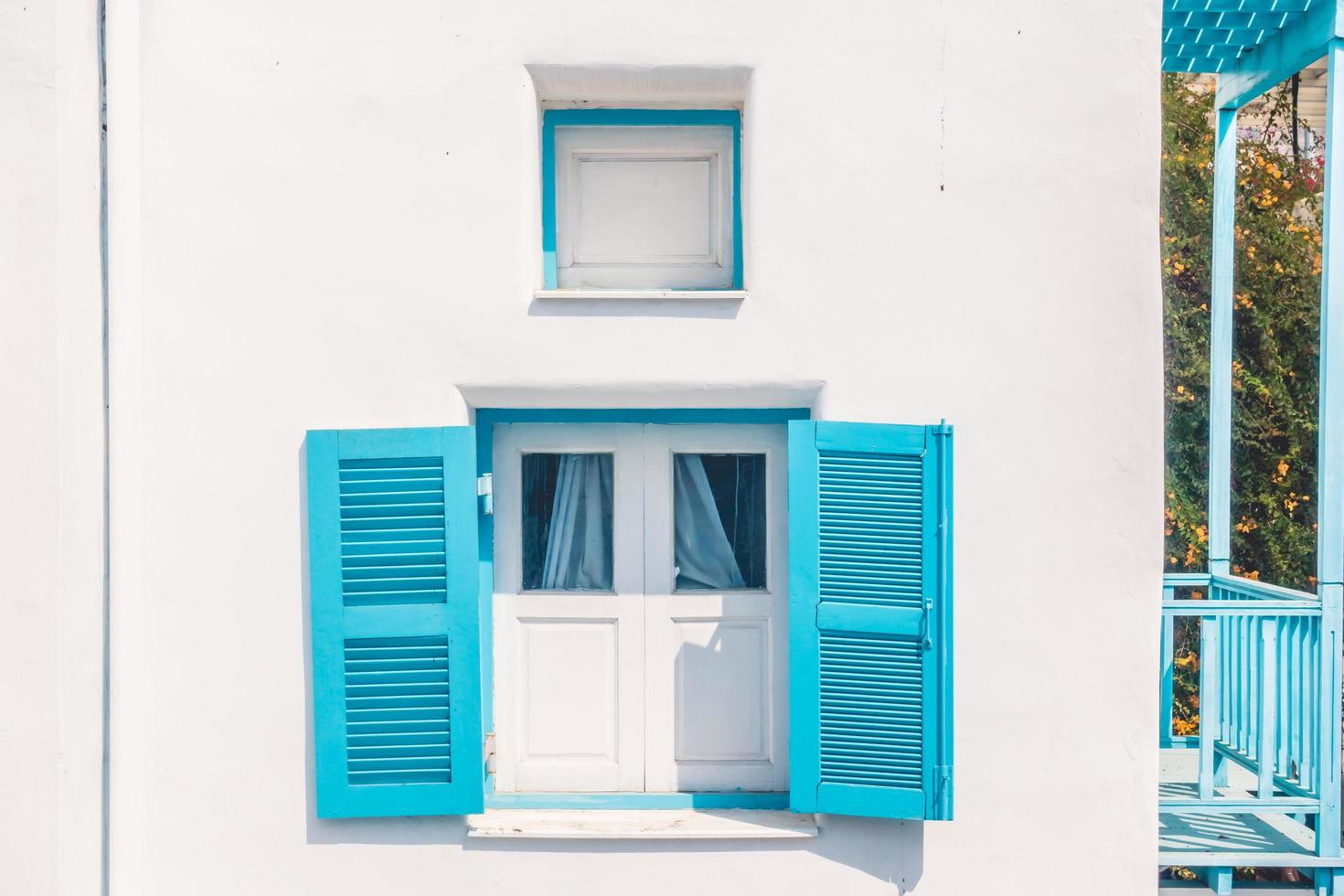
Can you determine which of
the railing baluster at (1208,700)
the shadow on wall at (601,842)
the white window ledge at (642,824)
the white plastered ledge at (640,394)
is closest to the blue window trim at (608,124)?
the white plastered ledge at (640,394)

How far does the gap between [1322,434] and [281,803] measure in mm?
3995

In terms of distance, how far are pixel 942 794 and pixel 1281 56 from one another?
129 inches

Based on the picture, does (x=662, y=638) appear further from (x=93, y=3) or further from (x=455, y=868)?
(x=93, y=3)

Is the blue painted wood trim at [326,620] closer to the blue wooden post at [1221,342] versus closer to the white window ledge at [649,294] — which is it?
the white window ledge at [649,294]

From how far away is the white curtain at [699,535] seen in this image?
3889 millimetres

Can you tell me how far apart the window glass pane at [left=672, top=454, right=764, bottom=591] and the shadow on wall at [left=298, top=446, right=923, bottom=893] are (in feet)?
2.93

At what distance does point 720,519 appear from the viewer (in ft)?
12.8

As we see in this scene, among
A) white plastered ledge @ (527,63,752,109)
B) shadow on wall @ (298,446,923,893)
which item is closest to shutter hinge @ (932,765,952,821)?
shadow on wall @ (298,446,923,893)

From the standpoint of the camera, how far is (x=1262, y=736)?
403 centimetres

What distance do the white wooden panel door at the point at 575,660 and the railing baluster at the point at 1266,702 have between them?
2.34 metres

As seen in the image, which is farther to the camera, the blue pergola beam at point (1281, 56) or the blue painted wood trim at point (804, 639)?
the blue pergola beam at point (1281, 56)

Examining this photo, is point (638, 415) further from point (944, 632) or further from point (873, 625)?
point (944, 632)

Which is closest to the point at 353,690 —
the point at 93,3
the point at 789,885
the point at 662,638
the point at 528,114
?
the point at 662,638

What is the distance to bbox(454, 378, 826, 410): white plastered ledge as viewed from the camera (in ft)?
11.9
